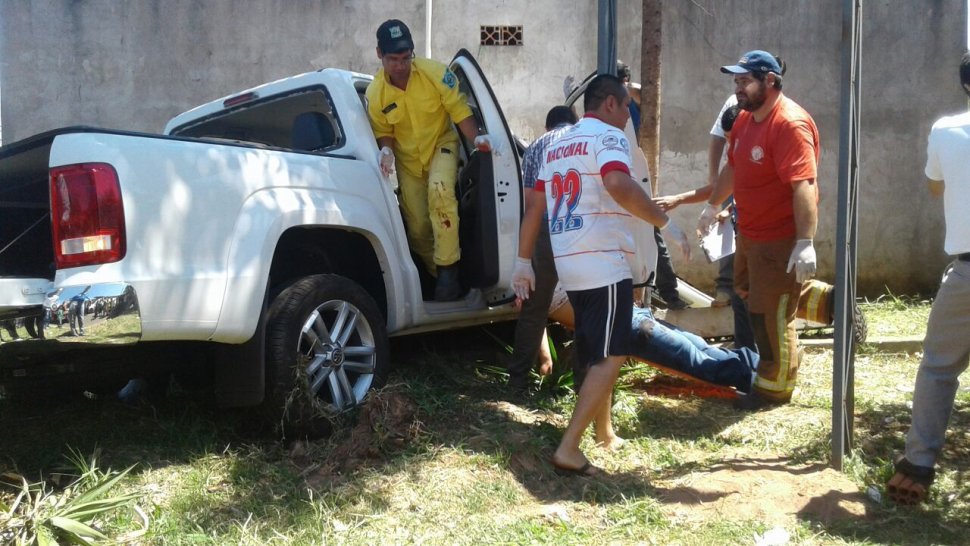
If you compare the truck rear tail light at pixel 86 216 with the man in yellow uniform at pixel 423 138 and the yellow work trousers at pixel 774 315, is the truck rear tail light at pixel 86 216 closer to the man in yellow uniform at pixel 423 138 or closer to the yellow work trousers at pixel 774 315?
the man in yellow uniform at pixel 423 138

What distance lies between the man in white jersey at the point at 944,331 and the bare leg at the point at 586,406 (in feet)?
4.05

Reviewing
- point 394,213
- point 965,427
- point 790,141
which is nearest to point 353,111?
point 394,213

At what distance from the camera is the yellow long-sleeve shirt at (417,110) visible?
5.32 meters

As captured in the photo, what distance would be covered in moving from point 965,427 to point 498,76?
21.0 feet

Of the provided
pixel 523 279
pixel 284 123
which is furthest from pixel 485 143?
pixel 284 123

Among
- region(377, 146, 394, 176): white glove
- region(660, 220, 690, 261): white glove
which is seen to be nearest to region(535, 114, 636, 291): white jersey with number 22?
region(660, 220, 690, 261): white glove

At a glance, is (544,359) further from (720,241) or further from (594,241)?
(594,241)

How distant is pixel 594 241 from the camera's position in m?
4.20

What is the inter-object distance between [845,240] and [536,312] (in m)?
1.80

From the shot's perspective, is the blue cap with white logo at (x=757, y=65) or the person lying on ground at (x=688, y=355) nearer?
the blue cap with white logo at (x=757, y=65)

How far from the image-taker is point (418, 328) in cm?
537

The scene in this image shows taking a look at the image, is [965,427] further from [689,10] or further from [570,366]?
[689,10]

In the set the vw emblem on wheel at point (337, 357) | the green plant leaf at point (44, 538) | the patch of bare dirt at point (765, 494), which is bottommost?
the patch of bare dirt at point (765, 494)

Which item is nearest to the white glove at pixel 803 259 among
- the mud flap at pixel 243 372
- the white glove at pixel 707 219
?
the white glove at pixel 707 219
